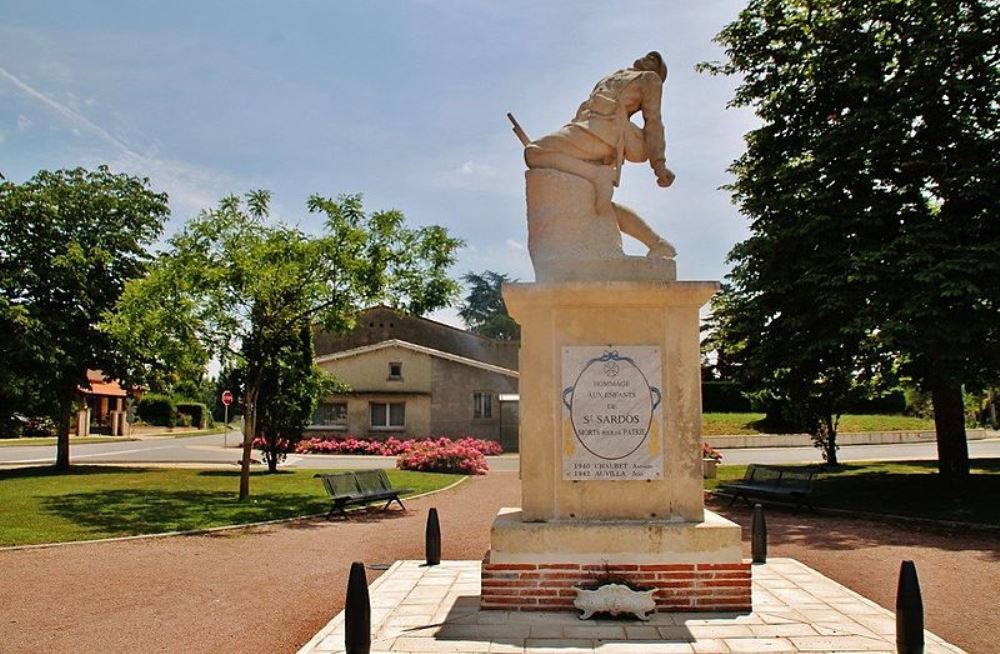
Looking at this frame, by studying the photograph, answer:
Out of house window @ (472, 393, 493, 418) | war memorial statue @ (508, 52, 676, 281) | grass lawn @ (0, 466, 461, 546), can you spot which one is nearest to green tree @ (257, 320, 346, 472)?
grass lawn @ (0, 466, 461, 546)

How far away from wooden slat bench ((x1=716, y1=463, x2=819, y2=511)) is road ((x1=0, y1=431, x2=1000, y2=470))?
1167 cm

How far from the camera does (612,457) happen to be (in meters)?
7.12

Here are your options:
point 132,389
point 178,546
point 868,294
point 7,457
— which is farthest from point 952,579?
point 7,457

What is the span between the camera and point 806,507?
1620 cm

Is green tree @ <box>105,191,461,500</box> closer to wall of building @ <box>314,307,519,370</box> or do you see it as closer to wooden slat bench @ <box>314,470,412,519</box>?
wooden slat bench @ <box>314,470,412,519</box>

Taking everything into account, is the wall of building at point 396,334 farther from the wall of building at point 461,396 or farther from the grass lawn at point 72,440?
the grass lawn at point 72,440

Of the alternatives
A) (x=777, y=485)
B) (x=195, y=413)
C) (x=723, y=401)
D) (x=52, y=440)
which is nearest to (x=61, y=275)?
(x=777, y=485)

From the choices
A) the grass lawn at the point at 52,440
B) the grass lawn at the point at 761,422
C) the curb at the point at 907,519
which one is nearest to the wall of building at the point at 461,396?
the grass lawn at the point at 761,422

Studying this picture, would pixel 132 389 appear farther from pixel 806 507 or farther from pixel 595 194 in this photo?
pixel 595 194

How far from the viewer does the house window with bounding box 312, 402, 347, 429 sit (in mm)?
38125

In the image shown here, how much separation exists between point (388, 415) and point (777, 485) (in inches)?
955

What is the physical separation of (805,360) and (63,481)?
1953cm

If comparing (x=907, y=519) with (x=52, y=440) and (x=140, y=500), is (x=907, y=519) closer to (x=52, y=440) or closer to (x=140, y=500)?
(x=140, y=500)

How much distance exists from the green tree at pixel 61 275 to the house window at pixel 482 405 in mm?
17364
